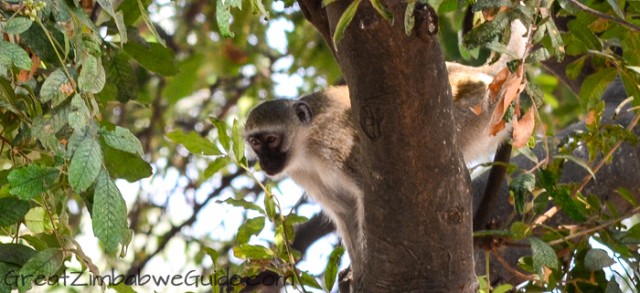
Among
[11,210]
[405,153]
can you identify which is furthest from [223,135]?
[11,210]

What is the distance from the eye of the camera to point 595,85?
330 cm

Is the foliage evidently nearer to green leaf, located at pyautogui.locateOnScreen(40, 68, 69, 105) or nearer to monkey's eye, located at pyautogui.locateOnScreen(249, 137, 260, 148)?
green leaf, located at pyautogui.locateOnScreen(40, 68, 69, 105)

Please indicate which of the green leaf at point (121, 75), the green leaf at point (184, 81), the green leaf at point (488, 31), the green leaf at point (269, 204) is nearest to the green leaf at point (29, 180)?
the green leaf at point (488, 31)

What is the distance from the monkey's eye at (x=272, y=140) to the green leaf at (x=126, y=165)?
75.1 inches

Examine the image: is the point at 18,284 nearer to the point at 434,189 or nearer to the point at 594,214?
the point at 434,189

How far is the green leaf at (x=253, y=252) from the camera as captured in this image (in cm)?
319

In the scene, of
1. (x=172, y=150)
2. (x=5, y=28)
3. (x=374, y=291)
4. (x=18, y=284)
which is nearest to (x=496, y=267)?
(x=374, y=291)

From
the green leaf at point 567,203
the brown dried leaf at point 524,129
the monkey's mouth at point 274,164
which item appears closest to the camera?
the brown dried leaf at point 524,129

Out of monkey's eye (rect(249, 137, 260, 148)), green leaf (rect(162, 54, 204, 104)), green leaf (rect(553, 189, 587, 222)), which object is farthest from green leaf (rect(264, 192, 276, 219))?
green leaf (rect(162, 54, 204, 104))

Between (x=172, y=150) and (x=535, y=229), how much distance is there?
3.73 meters

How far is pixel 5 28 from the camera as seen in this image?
1918 mm

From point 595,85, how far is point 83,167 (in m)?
1.98

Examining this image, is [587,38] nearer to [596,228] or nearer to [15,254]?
[596,228]

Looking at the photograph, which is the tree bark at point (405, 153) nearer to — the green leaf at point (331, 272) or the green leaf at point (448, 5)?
the green leaf at point (331, 272)
